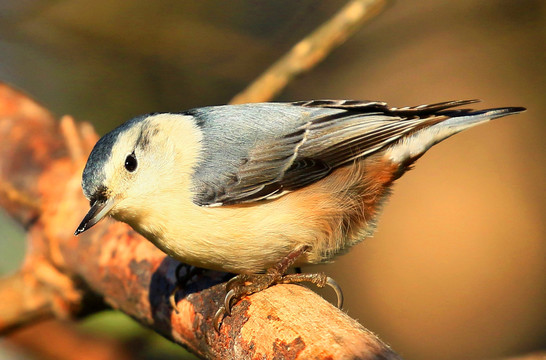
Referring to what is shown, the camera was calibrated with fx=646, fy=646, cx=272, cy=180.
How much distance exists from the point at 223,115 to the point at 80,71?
10.2 ft

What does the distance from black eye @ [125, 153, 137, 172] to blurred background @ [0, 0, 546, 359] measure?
187cm

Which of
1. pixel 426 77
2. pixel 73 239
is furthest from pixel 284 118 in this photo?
pixel 426 77

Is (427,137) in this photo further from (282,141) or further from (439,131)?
(282,141)

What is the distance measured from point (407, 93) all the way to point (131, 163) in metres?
3.03

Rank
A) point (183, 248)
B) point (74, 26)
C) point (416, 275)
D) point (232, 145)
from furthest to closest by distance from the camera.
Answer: point (74, 26)
point (416, 275)
point (232, 145)
point (183, 248)

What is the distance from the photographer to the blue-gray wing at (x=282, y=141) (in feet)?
6.85

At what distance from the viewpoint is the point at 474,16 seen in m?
4.77

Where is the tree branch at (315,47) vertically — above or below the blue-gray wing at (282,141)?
above

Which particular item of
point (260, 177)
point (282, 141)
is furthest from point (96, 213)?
point (282, 141)

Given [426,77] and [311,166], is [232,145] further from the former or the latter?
[426,77]

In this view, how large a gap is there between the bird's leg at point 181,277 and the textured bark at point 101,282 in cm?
2

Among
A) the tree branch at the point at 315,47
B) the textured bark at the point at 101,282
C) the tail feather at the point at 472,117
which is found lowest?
the textured bark at the point at 101,282

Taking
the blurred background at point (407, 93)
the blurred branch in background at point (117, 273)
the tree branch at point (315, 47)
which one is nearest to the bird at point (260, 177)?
the blurred branch in background at point (117, 273)

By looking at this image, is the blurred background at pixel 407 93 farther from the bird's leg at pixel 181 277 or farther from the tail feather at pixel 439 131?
the tail feather at pixel 439 131
